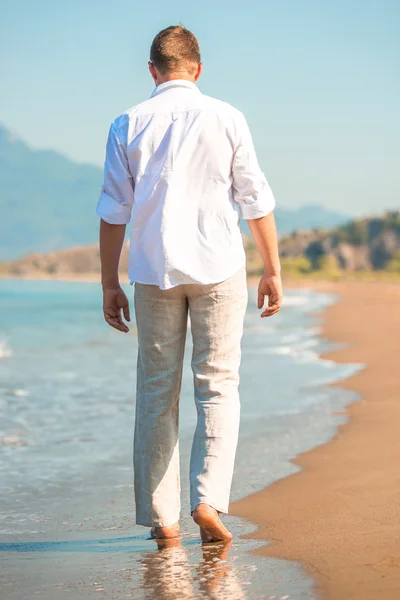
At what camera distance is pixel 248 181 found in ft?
10.4

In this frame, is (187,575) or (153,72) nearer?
(187,575)

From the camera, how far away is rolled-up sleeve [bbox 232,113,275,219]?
10.3 feet

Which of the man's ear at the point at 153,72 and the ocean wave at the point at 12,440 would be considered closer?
the man's ear at the point at 153,72

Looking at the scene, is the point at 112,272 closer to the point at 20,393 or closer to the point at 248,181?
the point at 248,181

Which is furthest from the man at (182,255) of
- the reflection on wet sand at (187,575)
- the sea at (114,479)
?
the sea at (114,479)

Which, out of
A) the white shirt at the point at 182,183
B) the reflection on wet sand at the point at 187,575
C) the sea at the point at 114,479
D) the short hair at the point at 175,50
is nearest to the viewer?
the reflection on wet sand at the point at 187,575

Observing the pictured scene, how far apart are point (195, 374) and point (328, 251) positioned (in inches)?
4692

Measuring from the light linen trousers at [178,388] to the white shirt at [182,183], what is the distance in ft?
0.35

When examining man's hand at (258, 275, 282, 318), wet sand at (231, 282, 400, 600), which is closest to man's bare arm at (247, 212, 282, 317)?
man's hand at (258, 275, 282, 318)

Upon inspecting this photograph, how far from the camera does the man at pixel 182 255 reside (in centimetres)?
312

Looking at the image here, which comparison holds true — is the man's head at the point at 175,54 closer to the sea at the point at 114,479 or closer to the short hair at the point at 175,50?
the short hair at the point at 175,50

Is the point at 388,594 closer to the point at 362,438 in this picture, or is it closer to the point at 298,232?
the point at 362,438

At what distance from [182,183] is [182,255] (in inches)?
9.7

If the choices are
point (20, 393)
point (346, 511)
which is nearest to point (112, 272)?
point (346, 511)
